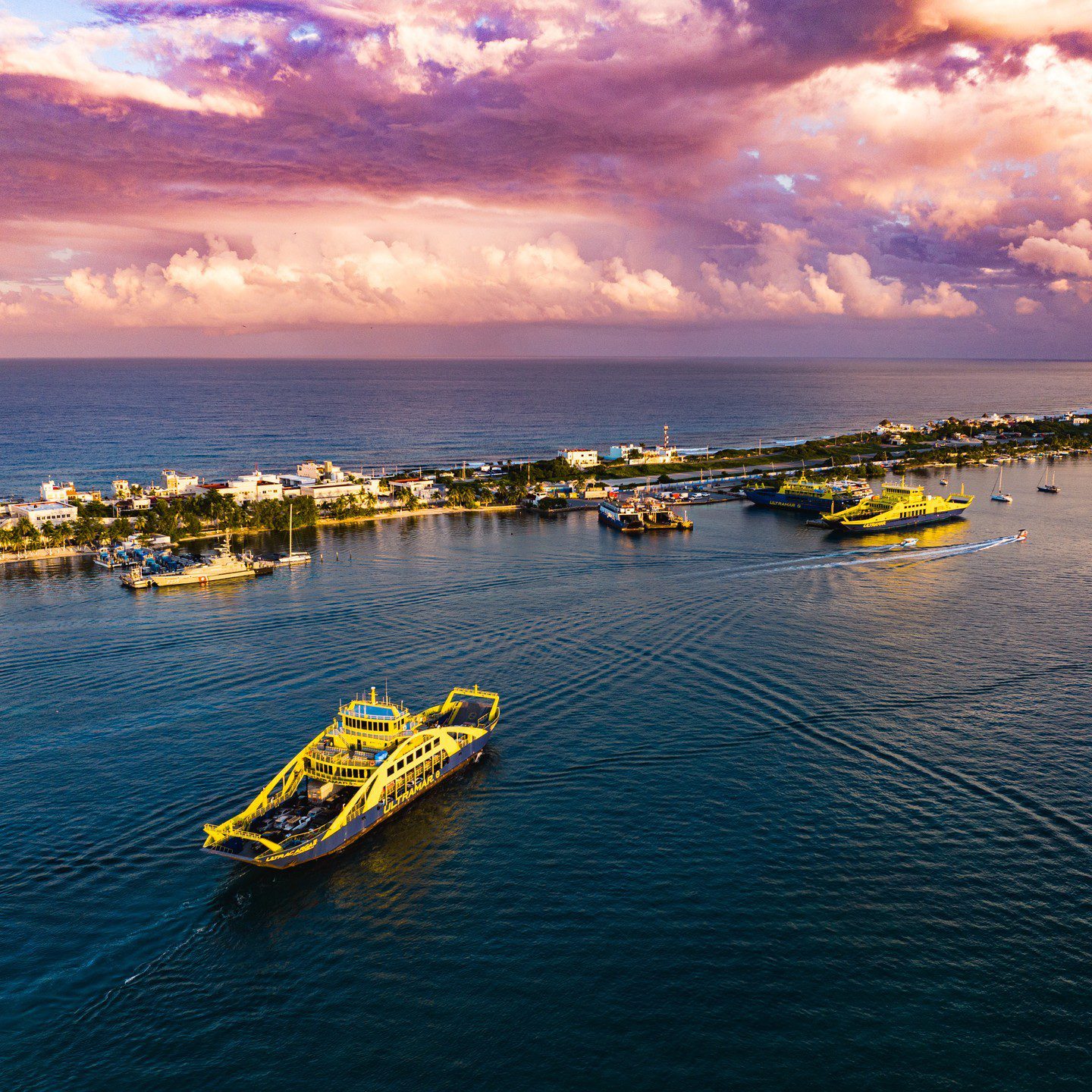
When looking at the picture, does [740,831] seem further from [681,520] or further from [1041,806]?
[681,520]

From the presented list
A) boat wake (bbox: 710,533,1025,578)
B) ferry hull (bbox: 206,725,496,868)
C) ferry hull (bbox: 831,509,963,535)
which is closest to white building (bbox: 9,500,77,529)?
boat wake (bbox: 710,533,1025,578)

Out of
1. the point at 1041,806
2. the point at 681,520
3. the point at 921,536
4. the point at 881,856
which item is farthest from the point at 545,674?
the point at 921,536

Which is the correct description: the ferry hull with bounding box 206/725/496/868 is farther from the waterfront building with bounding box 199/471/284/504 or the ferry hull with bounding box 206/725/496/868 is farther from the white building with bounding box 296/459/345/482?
the white building with bounding box 296/459/345/482

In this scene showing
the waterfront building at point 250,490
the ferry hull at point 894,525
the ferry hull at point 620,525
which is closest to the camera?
the ferry hull at point 894,525

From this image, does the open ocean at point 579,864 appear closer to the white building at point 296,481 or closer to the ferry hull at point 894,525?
the ferry hull at point 894,525

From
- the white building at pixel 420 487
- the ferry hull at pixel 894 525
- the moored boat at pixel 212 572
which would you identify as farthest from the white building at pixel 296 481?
the ferry hull at pixel 894 525

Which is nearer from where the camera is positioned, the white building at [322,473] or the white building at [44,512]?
the white building at [44,512]
